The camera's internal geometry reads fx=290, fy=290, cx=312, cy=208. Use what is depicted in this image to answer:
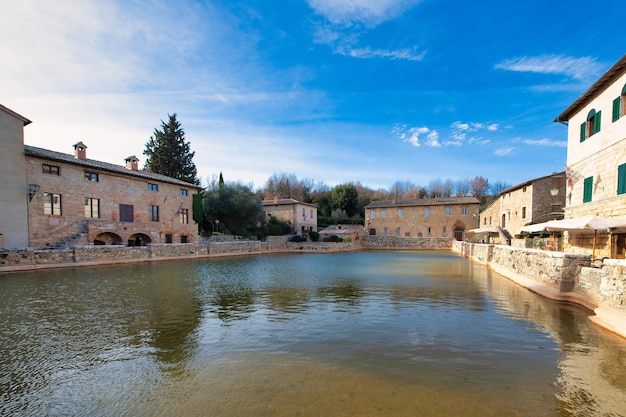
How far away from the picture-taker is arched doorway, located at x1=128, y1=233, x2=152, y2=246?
24922 millimetres

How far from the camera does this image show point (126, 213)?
78.6 feet

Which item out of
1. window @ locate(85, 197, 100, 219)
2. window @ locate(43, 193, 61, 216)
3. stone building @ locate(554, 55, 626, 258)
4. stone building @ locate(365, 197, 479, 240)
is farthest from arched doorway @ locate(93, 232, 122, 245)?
stone building @ locate(365, 197, 479, 240)

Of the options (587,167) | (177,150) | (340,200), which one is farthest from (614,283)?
(340,200)

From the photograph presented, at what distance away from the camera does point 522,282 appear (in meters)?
12.7

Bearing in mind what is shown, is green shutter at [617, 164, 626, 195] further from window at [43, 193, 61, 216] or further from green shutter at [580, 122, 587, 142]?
window at [43, 193, 61, 216]

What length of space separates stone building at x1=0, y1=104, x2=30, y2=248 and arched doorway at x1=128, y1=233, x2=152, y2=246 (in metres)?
7.21

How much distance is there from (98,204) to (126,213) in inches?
84.6

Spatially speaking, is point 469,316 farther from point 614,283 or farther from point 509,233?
point 509,233

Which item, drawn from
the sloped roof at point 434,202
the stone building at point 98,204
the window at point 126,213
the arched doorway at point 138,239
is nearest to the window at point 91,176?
the stone building at point 98,204

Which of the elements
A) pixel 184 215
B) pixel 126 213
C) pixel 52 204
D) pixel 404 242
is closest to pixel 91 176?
pixel 52 204

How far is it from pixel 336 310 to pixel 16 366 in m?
6.98

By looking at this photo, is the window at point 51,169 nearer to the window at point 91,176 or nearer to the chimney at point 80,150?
the window at point 91,176

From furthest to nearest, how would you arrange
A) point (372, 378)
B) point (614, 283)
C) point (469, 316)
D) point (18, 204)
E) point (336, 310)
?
point (18, 204)
point (336, 310)
point (469, 316)
point (614, 283)
point (372, 378)

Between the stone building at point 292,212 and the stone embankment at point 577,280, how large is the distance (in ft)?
88.6
